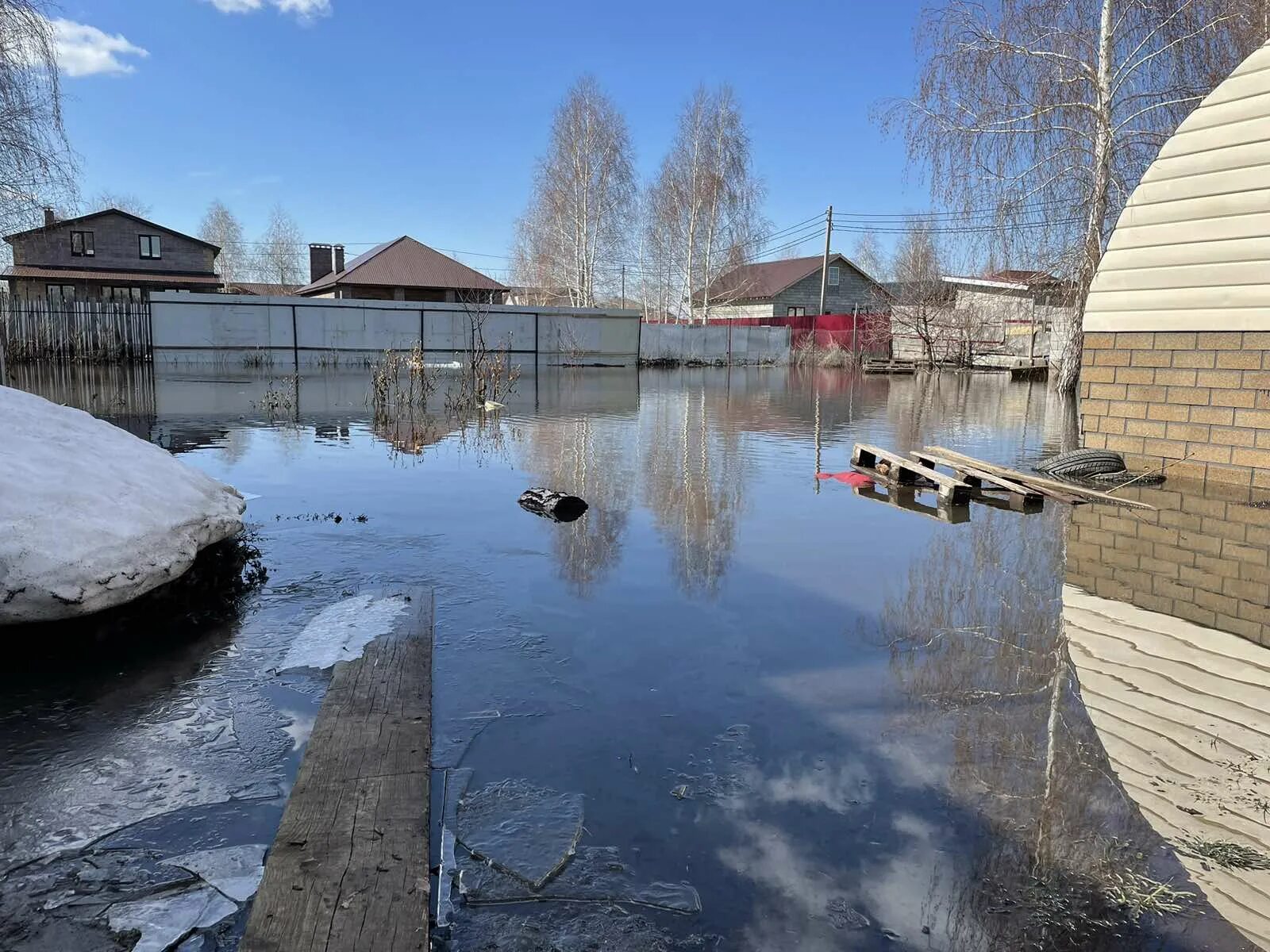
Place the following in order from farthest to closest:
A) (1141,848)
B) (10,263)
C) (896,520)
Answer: (10,263)
(896,520)
(1141,848)

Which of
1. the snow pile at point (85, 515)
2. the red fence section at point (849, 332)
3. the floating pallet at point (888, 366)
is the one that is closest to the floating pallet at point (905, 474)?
the snow pile at point (85, 515)

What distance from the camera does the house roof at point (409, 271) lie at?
4009 cm

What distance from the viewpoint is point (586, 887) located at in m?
2.21

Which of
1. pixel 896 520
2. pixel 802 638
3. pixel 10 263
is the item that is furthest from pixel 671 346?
pixel 10 263

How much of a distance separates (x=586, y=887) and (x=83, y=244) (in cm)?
5027

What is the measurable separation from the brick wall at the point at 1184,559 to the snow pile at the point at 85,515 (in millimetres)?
4856

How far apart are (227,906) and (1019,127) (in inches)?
690

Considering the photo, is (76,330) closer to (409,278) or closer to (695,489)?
(409,278)

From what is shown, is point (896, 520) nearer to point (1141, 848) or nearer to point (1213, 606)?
point (1213, 606)

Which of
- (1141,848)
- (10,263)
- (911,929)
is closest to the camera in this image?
(911,929)

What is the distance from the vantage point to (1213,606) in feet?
15.2

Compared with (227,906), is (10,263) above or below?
above

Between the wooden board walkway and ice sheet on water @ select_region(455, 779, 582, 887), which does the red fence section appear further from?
ice sheet on water @ select_region(455, 779, 582, 887)

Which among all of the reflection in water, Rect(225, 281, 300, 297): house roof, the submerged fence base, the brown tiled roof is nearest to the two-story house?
the brown tiled roof
